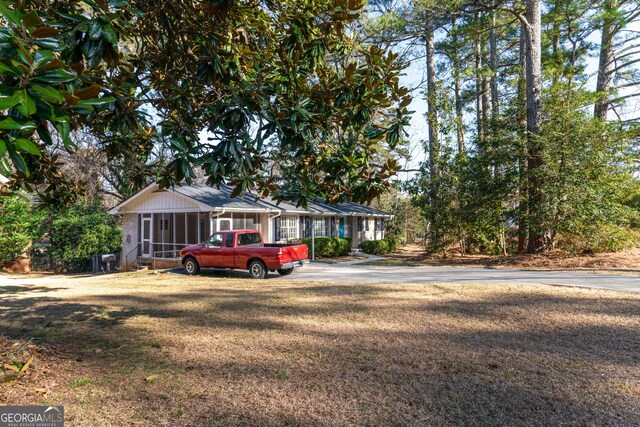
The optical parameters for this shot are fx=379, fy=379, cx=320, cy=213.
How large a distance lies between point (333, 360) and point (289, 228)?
17.2 meters

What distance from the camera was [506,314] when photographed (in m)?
6.86

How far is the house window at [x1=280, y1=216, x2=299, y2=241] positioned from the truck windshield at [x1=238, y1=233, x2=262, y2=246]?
22.1 ft

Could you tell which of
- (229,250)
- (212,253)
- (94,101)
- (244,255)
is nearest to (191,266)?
(212,253)

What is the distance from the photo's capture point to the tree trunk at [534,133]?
14.8 m

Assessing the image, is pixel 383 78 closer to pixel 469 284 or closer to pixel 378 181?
pixel 378 181

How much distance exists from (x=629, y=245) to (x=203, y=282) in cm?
1645

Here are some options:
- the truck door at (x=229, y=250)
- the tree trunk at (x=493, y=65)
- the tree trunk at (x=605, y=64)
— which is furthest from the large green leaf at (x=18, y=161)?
the tree trunk at (x=605, y=64)

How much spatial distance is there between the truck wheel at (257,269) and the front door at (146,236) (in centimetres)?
886

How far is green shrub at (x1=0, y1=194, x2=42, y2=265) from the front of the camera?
59.8ft

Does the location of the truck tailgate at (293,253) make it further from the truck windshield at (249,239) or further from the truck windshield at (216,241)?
the truck windshield at (216,241)

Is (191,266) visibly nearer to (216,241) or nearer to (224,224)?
(216,241)

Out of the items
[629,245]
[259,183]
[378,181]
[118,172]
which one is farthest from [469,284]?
[118,172]

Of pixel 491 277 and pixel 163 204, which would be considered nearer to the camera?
pixel 491 277

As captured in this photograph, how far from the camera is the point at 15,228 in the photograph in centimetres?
1864
